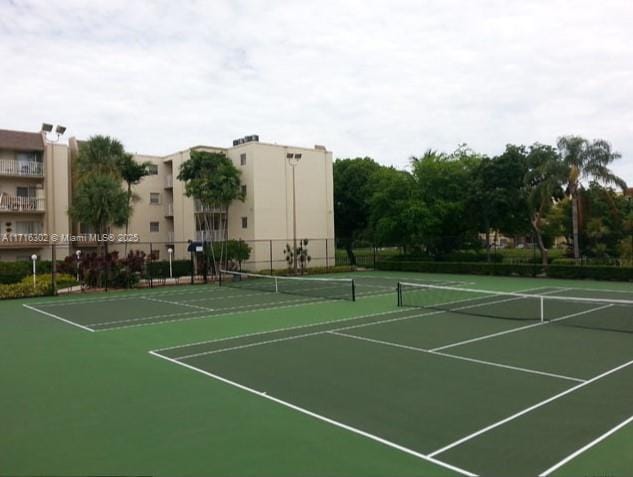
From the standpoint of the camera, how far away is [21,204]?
37.3 meters

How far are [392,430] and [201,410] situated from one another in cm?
292

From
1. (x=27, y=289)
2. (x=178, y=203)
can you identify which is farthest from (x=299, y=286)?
(x=178, y=203)

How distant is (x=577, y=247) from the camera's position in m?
32.1

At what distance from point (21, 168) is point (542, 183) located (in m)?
35.4

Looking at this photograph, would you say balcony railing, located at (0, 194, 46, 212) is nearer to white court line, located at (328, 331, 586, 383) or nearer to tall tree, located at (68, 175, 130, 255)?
tall tree, located at (68, 175, 130, 255)

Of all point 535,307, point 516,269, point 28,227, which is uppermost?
point 28,227

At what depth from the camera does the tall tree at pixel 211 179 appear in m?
38.3

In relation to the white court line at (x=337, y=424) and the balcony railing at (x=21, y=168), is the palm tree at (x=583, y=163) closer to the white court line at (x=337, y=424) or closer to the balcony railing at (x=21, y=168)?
the white court line at (x=337, y=424)

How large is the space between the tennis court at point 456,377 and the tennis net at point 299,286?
6952 millimetres

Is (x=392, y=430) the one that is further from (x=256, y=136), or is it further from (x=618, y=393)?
(x=256, y=136)

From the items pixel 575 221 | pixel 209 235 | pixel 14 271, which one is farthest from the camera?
pixel 209 235

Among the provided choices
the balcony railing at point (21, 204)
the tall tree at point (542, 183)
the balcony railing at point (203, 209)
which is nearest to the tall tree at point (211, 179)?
the balcony railing at point (203, 209)

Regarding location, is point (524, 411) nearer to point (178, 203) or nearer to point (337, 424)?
point (337, 424)

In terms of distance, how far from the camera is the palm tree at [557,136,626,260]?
31.2 metres
